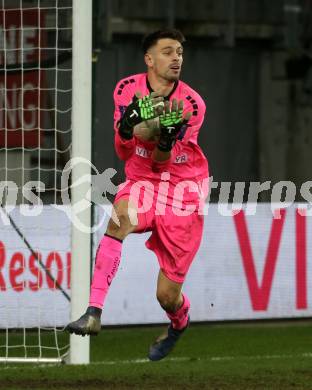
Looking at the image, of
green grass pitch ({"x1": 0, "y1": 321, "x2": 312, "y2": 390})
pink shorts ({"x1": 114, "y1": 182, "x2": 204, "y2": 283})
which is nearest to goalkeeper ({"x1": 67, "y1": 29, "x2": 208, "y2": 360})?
pink shorts ({"x1": 114, "y1": 182, "x2": 204, "y2": 283})

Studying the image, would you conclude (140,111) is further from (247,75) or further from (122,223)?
(247,75)

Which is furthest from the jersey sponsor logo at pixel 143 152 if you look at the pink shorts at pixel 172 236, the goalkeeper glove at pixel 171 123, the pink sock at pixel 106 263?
the pink sock at pixel 106 263

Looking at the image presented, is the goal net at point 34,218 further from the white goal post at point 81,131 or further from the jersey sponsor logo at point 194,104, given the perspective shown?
the jersey sponsor logo at point 194,104

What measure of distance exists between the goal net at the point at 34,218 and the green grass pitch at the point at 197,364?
1.93 feet

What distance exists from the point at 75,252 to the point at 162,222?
1.74 m

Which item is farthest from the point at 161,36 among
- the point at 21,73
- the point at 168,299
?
the point at 21,73

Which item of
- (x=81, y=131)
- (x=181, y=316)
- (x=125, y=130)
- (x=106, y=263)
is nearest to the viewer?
(x=125, y=130)

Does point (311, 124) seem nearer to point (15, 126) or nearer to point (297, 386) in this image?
point (15, 126)

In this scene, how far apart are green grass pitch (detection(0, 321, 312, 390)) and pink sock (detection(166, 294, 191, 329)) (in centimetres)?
34

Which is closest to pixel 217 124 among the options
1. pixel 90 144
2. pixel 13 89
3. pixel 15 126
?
pixel 15 126

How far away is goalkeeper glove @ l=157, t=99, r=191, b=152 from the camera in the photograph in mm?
7984

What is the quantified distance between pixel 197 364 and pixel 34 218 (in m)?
2.32

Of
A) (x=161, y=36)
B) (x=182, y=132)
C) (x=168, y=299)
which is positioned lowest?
(x=168, y=299)

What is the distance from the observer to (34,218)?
1166 cm
